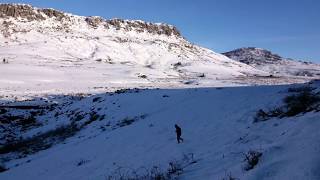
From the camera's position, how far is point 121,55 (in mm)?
121500

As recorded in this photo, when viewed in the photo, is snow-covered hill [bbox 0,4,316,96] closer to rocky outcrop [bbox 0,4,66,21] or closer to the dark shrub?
rocky outcrop [bbox 0,4,66,21]

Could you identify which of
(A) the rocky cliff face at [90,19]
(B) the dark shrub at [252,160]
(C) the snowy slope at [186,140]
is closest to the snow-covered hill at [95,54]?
(A) the rocky cliff face at [90,19]

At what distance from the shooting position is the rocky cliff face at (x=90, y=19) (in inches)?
5384

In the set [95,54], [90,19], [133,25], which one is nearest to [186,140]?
[95,54]

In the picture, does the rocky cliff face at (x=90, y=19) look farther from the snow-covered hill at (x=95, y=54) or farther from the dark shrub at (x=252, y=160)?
the dark shrub at (x=252, y=160)

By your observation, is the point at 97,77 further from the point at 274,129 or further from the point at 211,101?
the point at 274,129

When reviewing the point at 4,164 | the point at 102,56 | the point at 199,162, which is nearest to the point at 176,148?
the point at 199,162

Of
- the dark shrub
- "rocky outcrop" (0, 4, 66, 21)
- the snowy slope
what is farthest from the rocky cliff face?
the dark shrub

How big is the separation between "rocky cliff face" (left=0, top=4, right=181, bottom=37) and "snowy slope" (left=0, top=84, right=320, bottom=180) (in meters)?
118

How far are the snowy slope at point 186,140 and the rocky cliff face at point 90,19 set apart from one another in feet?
387

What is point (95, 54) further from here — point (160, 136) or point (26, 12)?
point (160, 136)

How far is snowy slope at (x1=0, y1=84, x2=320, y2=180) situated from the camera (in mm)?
7340

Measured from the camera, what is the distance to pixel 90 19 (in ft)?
517

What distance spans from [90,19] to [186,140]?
148868 mm
